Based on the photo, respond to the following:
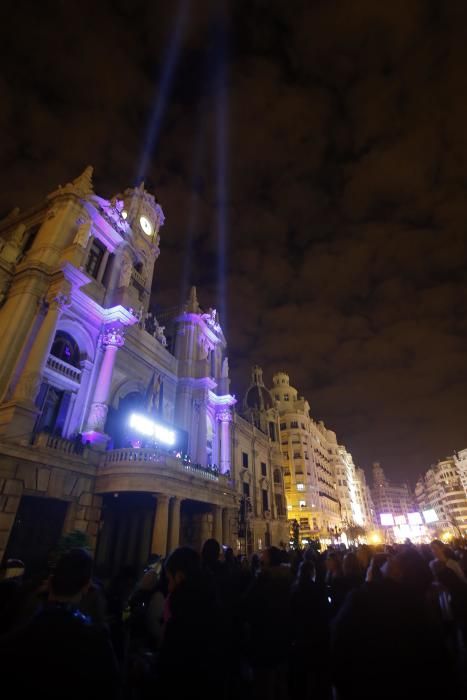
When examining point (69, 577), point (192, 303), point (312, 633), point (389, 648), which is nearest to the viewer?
point (389, 648)

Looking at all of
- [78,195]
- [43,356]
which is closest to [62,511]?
[43,356]

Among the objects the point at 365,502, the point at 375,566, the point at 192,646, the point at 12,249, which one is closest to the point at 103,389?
the point at 12,249

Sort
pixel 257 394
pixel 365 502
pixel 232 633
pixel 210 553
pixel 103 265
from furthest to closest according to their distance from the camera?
pixel 365 502, pixel 257 394, pixel 103 265, pixel 210 553, pixel 232 633

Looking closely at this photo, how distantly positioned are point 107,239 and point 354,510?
309 feet

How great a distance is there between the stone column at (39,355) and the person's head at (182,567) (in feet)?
49.3

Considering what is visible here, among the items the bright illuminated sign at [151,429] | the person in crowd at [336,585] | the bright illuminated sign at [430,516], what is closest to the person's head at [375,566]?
the person in crowd at [336,585]

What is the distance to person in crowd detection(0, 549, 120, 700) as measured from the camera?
6.08 ft

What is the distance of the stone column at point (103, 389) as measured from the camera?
63.3 ft

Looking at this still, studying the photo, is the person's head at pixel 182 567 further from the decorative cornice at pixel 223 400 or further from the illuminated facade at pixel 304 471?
the illuminated facade at pixel 304 471

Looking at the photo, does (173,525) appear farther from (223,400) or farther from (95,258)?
(95,258)

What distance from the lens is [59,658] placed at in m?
1.95

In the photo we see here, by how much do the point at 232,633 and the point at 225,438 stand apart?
29353mm

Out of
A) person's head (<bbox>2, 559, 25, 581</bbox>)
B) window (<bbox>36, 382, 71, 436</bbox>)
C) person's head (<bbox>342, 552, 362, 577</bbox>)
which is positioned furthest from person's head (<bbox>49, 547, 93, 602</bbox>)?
window (<bbox>36, 382, 71, 436</bbox>)

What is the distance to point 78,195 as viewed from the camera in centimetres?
2400
